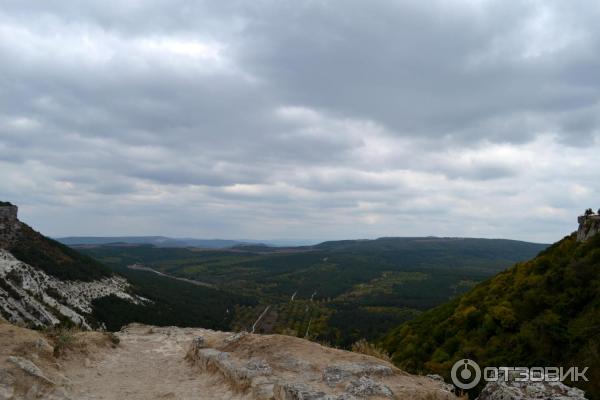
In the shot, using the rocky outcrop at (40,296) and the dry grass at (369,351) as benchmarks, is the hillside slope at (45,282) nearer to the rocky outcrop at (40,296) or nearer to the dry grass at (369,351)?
the rocky outcrop at (40,296)

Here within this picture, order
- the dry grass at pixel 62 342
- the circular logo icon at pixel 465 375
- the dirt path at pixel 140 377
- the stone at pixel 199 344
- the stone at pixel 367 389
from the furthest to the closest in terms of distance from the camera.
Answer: the stone at pixel 199 344, the dry grass at pixel 62 342, the circular logo icon at pixel 465 375, the dirt path at pixel 140 377, the stone at pixel 367 389

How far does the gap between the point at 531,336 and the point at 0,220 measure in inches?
3305

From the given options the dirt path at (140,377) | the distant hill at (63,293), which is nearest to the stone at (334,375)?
the dirt path at (140,377)

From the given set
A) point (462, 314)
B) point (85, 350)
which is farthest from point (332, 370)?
point (462, 314)

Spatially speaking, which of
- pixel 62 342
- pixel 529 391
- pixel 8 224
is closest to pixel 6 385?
pixel 62 342

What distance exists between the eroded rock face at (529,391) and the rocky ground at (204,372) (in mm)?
1515

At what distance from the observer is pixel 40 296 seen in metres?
57.7

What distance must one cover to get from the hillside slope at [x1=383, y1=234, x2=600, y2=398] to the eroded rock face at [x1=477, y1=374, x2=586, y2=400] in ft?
10.0

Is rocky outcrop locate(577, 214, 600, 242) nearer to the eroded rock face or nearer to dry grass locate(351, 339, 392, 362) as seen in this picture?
dry grass locate(351, 339, 392, 362)

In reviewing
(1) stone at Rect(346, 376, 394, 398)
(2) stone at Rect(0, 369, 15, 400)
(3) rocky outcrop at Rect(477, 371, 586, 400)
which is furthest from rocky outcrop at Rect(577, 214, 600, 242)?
(2) stone at Rect(0, 369, 15, 400)

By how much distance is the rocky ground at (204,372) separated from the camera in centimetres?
1067

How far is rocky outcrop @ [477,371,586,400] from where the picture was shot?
807 centimetres

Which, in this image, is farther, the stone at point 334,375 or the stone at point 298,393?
the stone at point 334,375

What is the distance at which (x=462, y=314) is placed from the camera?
3108 cm
